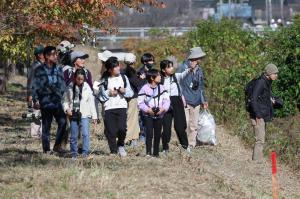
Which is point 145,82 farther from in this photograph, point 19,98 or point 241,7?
point 241,7

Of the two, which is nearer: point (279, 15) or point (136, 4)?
point (136, 4)

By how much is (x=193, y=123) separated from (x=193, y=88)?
2.36 ft

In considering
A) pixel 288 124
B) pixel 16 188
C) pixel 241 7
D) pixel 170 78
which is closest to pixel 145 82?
pixel 170 78

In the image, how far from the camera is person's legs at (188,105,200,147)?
50.5 feet

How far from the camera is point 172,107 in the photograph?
14172 millimetres

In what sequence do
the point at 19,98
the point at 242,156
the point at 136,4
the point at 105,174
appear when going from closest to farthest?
the point at 105,174, the point at 242,156, the point at 136,4, the point at 19,98

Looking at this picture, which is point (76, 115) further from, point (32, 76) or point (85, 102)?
point (32, 76)

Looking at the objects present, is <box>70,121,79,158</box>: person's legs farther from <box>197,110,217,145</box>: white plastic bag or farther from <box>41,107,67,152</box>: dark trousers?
<box>197,110,217,145</box>: white plastic bag

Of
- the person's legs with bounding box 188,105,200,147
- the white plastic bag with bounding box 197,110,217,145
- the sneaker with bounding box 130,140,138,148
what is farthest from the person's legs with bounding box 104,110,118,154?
the white plastic bag with bounding box 197,110,217,145

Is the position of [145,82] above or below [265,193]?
above

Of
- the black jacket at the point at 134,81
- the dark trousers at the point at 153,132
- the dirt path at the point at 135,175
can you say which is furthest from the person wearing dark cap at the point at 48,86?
the black jacket at the point at 134,81

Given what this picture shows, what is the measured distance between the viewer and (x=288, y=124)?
2234 centimetres

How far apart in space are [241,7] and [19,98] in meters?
61.8

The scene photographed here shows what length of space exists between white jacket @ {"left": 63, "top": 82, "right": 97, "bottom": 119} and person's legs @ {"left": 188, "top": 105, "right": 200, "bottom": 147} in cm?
291
